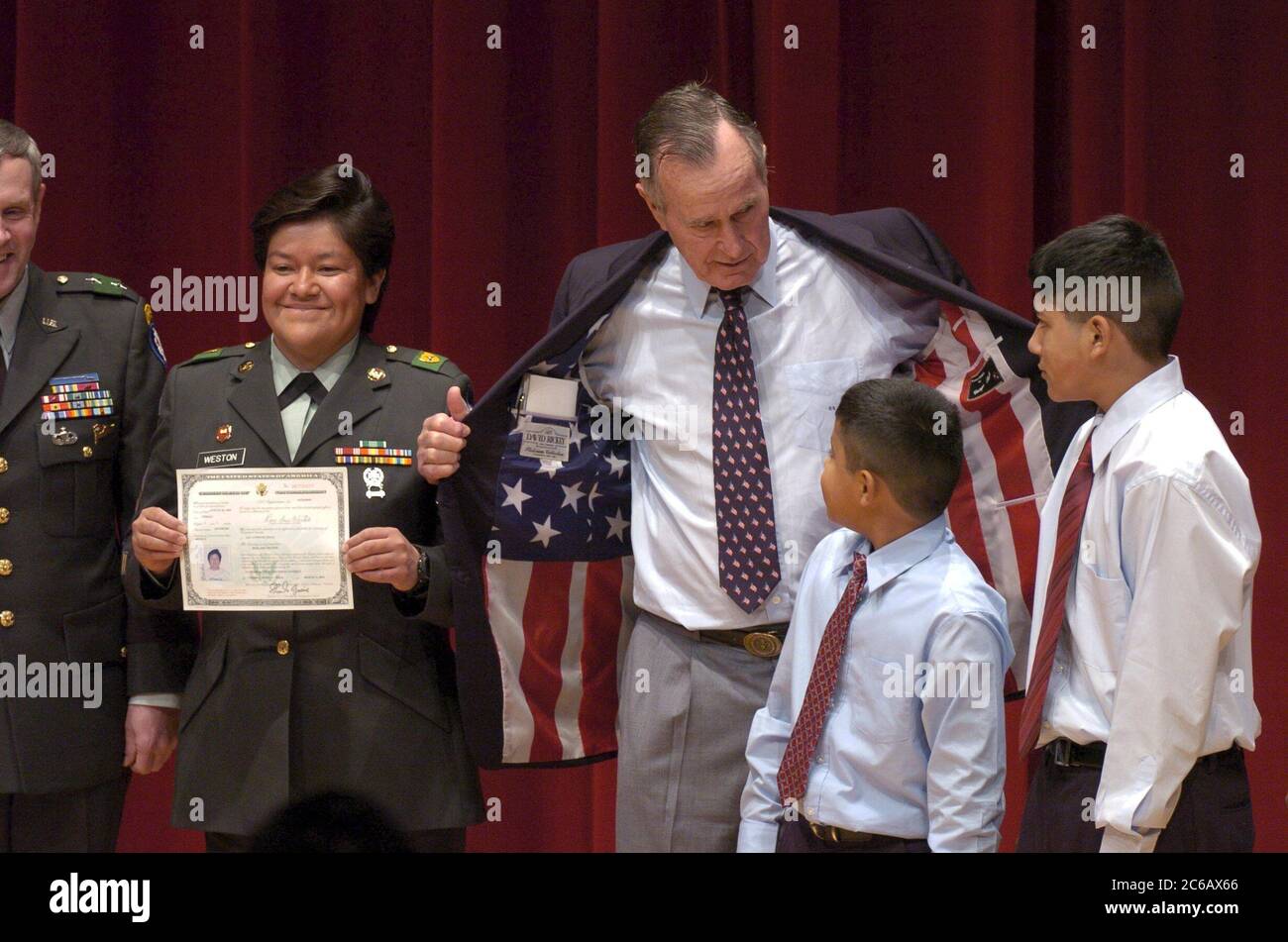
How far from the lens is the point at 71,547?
9.30 feet

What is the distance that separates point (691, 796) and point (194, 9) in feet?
8.51

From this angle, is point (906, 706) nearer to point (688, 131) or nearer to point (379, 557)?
point (379, 557)

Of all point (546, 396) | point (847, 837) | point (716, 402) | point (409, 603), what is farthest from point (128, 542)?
point (847, 837)

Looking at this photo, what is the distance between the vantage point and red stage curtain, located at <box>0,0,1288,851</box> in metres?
3.66

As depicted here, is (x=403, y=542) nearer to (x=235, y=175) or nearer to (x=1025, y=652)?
(x=1025, y=652)

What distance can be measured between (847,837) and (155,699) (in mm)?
1387

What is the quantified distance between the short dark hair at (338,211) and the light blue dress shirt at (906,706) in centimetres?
109

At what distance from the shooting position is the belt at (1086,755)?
7.43 ft

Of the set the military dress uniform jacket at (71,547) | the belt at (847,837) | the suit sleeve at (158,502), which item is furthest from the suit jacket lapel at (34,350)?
the belt at (847,837)

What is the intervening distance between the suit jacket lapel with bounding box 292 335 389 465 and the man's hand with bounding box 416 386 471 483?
0.44ft

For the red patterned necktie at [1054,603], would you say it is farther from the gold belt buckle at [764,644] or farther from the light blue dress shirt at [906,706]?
the gold belt buckle at [764,644]

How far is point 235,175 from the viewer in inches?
155
